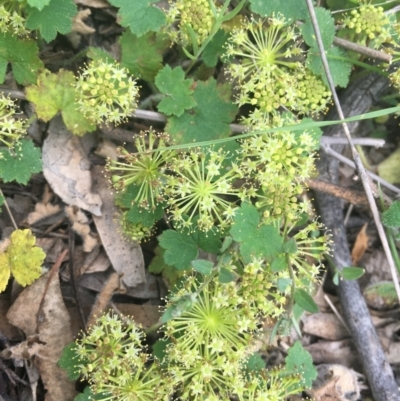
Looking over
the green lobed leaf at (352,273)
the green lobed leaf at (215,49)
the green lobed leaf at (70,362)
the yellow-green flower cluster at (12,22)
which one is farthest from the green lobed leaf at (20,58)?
the green lobed leaf at (352,273)

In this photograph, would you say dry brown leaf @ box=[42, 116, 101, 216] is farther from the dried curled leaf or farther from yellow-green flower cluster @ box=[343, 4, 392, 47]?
yellow-green flower cluster @ box=[343, 4, 392, 47]

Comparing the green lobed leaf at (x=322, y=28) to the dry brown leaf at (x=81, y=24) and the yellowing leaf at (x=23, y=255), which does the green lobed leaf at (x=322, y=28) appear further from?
the yellowing leaf at (x=23, y=255)

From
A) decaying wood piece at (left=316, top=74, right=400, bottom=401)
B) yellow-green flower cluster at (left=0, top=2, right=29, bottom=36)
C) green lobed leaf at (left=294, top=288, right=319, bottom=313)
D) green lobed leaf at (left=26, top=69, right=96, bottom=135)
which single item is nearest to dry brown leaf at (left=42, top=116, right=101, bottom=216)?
green lobed leaf at (left=26, top=69, right=96, bottom=135)

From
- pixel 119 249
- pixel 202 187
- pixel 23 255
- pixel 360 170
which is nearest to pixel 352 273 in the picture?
pixel 360 170

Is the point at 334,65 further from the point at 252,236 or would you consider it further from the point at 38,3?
the point at 38,3

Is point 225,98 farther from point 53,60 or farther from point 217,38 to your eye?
point 53,60

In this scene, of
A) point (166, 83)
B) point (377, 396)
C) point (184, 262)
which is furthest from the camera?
point (377, 396)

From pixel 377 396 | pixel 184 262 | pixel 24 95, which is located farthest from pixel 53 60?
pixel 377 396
